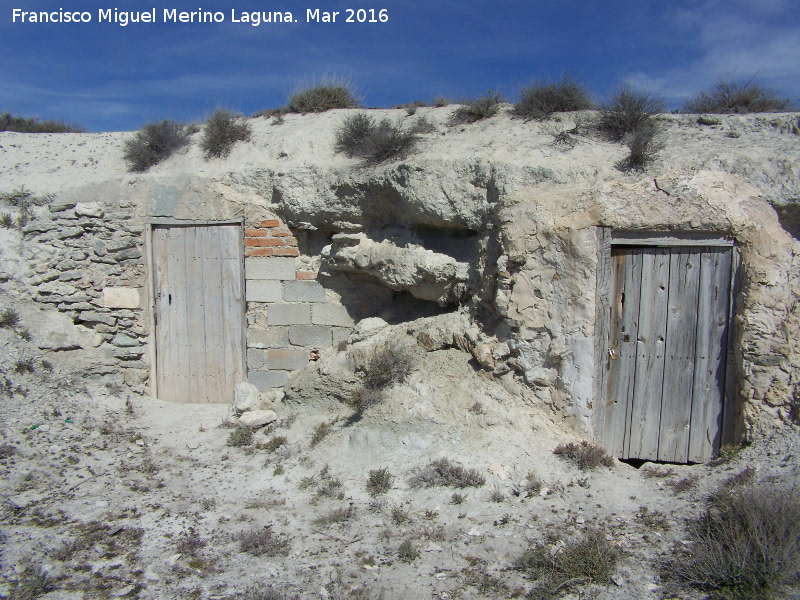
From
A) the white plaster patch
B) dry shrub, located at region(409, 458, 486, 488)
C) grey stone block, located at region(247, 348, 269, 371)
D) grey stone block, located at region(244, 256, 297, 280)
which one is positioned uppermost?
grey stone block, located at region(244, 256, 297, 280)

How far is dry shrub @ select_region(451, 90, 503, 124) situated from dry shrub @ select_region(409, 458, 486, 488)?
3692 mm

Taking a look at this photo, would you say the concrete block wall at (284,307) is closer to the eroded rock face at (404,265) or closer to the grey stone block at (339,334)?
the grey stone block at (339,334)

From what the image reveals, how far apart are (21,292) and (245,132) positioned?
122 inches

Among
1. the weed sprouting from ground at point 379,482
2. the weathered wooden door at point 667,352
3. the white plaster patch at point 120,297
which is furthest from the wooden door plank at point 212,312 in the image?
the weathered wooden door at point 667,352

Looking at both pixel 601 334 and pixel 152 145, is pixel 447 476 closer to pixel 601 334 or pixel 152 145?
pixel 601 334

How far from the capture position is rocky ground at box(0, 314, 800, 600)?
11.1 ft

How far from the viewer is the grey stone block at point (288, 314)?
6.10m

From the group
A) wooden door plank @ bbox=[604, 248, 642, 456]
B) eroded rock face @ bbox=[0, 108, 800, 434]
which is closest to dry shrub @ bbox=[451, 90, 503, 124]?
eroded rock face @ bbox=[0, 108, 800, 434]

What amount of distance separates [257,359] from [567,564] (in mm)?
3960

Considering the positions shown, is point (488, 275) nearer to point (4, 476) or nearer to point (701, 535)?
point (701, 535)

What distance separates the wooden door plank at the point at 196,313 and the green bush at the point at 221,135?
102cm

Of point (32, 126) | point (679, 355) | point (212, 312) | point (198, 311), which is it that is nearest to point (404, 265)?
point (212, 312)

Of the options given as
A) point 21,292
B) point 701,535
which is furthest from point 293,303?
point 701,535

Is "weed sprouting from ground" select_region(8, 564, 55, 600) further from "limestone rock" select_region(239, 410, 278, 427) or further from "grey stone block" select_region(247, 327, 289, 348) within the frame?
"grey stone block" select_region(247, 327, 289, 348)
